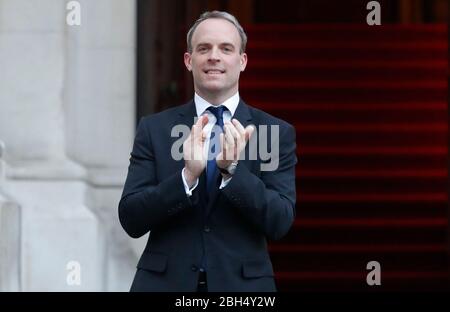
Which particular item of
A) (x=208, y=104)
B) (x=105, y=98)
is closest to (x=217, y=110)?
(x=208, y=104)

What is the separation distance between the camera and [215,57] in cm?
363

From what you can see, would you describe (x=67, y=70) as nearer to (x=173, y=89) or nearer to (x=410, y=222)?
(x=173, y=89)

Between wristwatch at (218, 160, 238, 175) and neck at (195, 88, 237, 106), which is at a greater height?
neck at (195, 88, 237, 106)

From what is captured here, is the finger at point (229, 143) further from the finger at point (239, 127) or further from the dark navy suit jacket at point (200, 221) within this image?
the dark navy suit jacket at point (200, 221)

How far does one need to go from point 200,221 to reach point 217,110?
373 mm

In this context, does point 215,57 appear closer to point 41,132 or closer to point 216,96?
point 216,96

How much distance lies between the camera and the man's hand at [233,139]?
344cm

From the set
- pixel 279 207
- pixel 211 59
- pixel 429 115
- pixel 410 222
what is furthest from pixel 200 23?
pixel 429 115

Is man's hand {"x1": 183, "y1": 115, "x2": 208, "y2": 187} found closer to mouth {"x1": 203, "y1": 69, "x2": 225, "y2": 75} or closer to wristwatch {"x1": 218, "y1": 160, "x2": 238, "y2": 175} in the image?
wristwatch {"x1": 218, "y1": 160, "x2": 238, "y2": 175}

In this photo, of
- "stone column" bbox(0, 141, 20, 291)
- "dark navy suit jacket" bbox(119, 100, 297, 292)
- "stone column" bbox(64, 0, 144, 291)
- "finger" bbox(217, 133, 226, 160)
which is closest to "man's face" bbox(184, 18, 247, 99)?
"dark navy suit jacket" bbox(119, 100, 297, 292)

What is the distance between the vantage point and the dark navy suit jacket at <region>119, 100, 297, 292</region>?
3.59m

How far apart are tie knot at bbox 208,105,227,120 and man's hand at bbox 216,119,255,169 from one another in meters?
0.25

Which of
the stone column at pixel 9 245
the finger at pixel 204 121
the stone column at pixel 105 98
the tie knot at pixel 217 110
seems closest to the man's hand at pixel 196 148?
the finger at pixel 204 121
